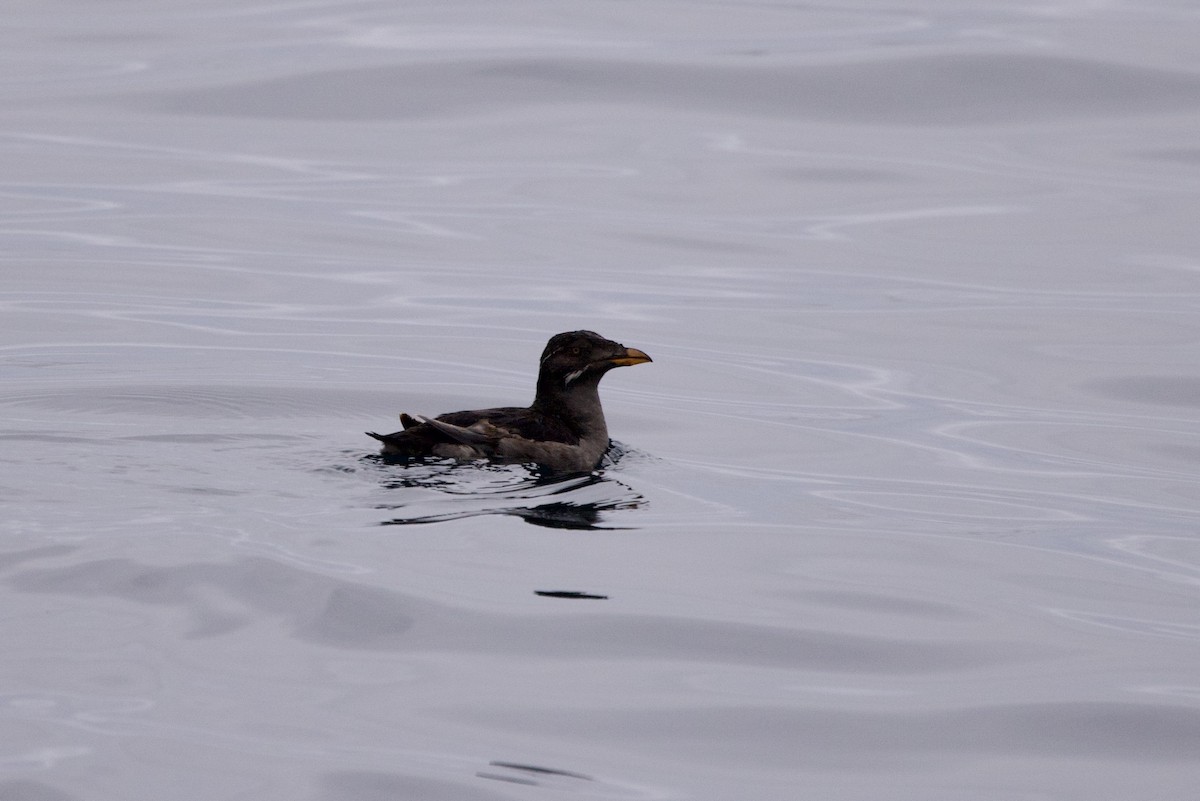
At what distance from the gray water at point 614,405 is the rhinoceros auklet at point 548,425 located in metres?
0.18

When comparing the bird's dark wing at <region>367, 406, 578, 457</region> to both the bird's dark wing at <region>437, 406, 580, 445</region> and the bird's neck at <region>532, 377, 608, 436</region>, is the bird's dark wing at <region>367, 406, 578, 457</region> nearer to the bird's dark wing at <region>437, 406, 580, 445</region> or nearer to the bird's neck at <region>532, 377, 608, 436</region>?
the bird's dark wing at <region>437, 406, 580, 445</region>

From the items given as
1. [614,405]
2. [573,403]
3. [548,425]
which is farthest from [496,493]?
[614,405]

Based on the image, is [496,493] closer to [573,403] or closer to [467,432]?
[467,432]

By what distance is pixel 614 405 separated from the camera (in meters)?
12.9

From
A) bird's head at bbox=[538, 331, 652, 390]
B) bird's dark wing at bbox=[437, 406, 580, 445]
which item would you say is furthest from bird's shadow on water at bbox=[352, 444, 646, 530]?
bird's head at bbox=[538, 331, 652, 390]

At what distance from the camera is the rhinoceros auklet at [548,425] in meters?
9.55

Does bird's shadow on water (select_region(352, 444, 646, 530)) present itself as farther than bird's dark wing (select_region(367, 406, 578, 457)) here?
No

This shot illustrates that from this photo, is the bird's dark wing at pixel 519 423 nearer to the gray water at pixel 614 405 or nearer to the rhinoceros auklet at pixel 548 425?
the rhinoceros auklet at pixel 548 425

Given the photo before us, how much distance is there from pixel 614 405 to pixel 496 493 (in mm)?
3867

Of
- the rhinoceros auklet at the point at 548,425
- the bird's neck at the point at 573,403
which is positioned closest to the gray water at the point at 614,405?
the rhinoceros auklet at the point at 548,425

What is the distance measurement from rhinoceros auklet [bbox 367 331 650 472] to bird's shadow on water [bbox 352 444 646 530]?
0.08m

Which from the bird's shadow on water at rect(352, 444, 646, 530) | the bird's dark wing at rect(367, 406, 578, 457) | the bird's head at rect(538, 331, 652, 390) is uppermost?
the bird's head at rect(538, 331, 652, 390)

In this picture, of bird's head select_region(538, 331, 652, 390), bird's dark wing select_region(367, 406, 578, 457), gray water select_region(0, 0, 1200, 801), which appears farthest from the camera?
bird's head select_region(538, 331, 652, 390)

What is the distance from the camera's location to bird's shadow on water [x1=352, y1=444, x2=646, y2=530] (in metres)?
8.73
